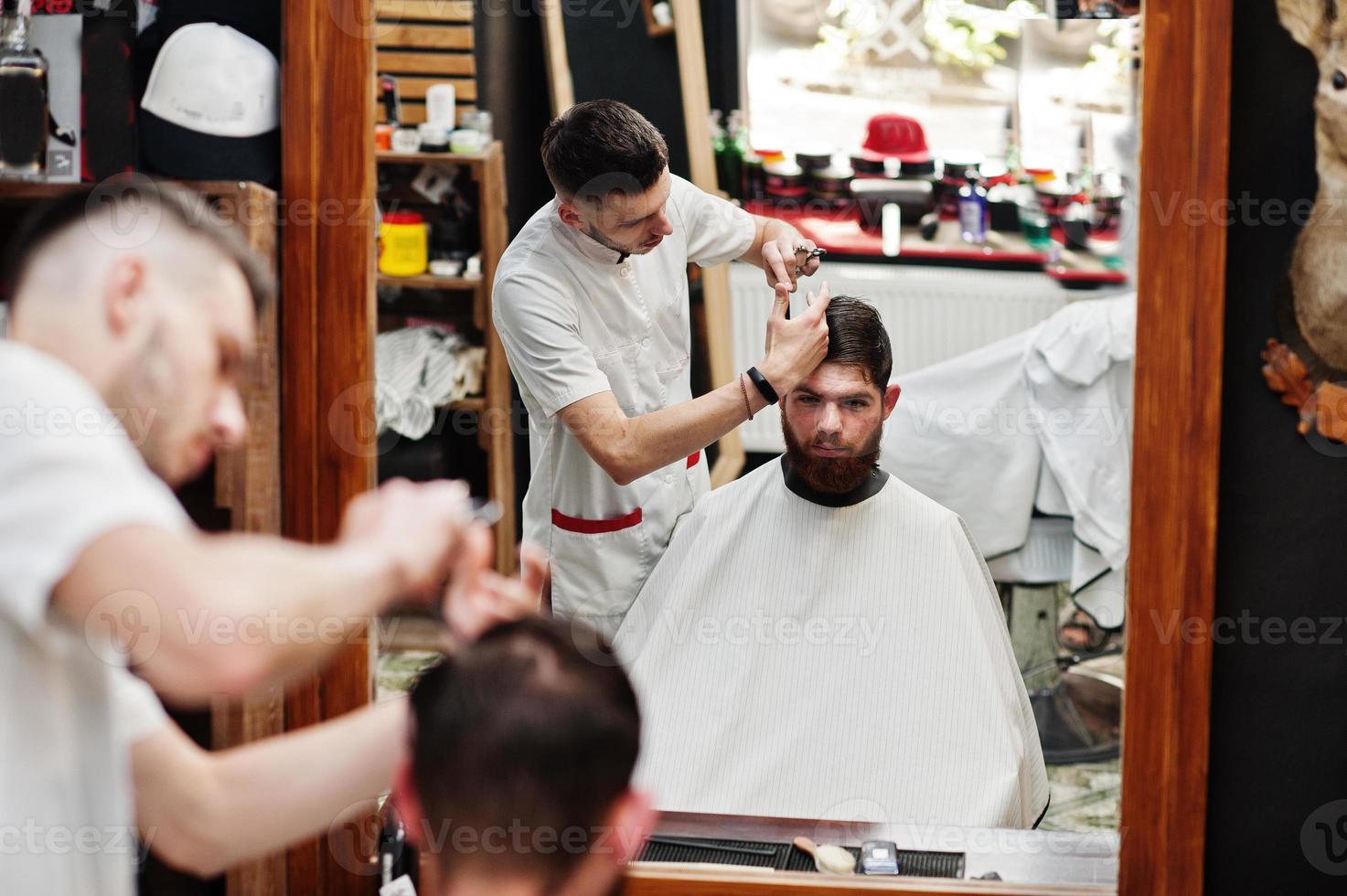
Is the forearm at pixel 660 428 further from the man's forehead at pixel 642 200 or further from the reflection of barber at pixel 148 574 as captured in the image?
the reflection of barber at pixel 148 574

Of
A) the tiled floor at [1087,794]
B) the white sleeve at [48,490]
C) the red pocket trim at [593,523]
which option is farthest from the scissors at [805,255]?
the white sleeve at [48,490]

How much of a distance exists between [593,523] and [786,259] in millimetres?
572

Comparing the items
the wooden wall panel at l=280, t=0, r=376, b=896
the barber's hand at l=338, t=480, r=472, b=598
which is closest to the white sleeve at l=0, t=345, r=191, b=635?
the barber's hand at l=338, t=480, r=472, b=598

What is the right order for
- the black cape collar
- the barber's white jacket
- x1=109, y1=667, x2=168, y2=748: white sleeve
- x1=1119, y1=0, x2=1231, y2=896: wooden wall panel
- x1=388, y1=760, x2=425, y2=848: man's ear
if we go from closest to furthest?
x1=388, y1=760, x2=425, y2=848: man's ear
x1=109, y1=667, x2=168, y2=748: white sleeve
x1=1119, y1=0, x2=1231, y2=896: wooden wall panel
the barber's white jacket
the black cape collar

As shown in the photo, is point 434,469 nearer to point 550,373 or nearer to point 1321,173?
point 550,373

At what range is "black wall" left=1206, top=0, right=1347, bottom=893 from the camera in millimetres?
2031

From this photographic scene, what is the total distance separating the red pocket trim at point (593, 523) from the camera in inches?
90.5

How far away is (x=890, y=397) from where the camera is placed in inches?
88.4

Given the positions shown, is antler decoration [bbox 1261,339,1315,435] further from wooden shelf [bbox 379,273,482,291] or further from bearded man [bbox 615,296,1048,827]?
wooden shelf [bbox 379,273,482,291]

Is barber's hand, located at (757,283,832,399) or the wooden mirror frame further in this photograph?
barber's hand, located at (757,283,832,399)

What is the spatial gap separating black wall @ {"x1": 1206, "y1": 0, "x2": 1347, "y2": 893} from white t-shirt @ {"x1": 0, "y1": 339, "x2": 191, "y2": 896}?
161 cm

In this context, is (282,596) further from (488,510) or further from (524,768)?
(488,510)

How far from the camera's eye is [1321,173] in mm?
2023

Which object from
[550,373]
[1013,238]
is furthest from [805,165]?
[550,373]
